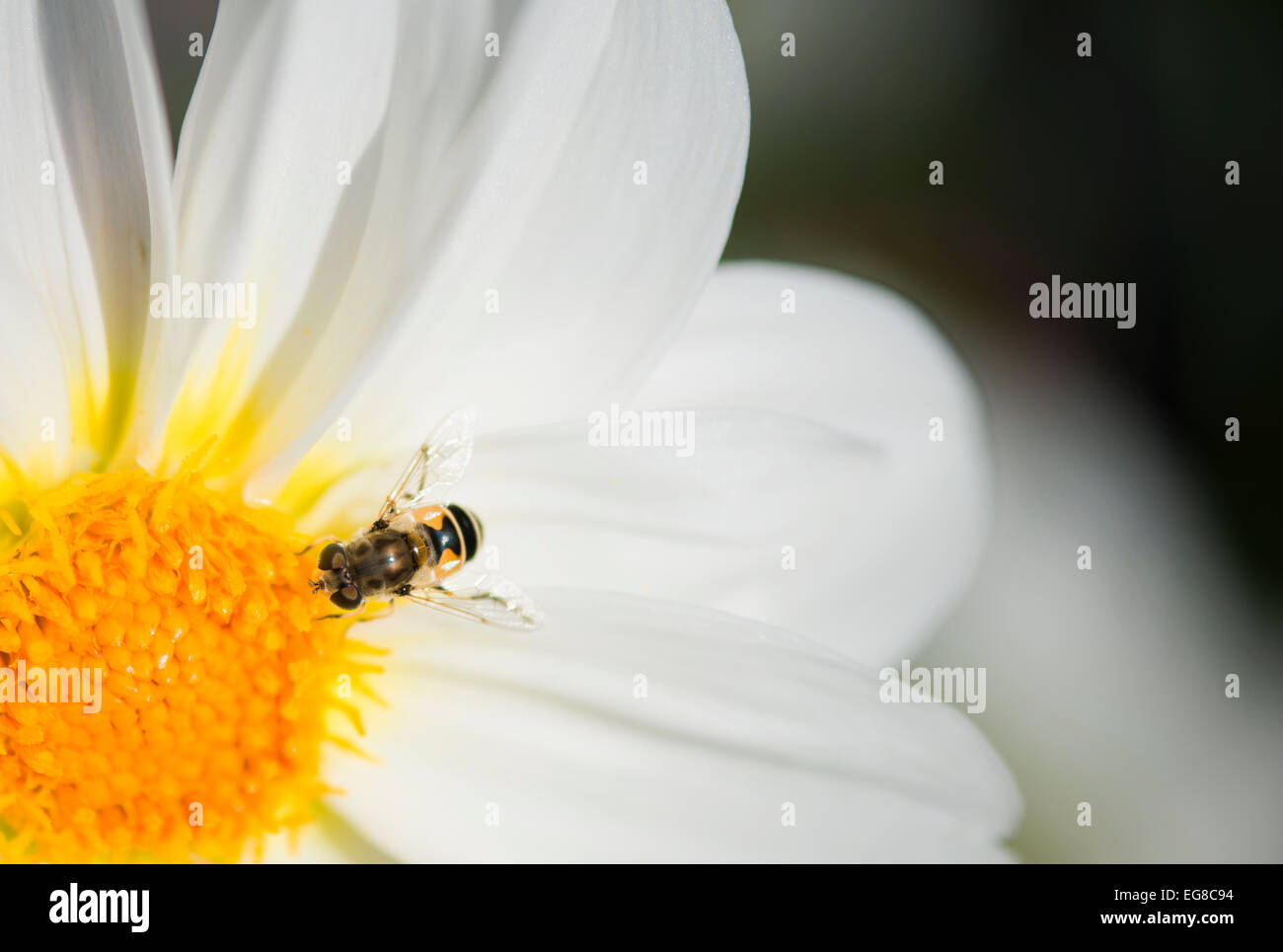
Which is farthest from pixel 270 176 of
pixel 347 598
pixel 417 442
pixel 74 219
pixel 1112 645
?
pixel 1112 645

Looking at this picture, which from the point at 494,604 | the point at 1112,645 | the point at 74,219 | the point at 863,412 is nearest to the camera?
the point at 74,219

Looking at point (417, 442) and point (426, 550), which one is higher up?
point (417, 442)

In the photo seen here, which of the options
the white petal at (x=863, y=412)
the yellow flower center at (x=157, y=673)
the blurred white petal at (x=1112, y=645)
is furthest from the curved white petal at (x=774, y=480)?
the blurred white petal at (x=1112, y=645)

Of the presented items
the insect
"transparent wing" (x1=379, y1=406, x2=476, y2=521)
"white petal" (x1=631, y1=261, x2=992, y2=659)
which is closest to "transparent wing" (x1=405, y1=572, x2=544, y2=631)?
the insect

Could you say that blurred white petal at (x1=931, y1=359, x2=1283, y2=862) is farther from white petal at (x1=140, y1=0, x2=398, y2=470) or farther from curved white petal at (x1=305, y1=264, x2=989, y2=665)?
white petal at (x1=140, y1=0, x2=398, y2=470)

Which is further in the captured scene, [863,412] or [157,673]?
[863,412]

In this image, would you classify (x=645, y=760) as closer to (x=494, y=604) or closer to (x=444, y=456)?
(x=494, y=604)

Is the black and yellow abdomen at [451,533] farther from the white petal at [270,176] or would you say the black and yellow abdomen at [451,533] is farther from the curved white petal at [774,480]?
the white petal at [270,176]
